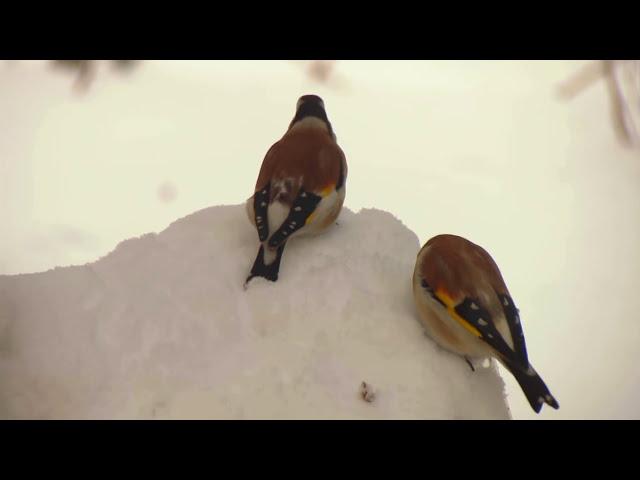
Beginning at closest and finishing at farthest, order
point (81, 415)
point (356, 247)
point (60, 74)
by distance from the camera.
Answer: point (81, 415), point (356, 247), point (60, 74)

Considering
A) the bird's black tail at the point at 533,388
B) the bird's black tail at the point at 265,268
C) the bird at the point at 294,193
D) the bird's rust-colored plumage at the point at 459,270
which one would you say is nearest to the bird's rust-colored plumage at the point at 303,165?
the bird at the point at 294,193

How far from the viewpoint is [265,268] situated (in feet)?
4.14

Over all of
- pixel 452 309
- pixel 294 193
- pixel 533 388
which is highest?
pixel 294 193

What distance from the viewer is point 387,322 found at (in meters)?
1.21

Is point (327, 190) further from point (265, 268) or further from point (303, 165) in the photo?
point (265, 268)

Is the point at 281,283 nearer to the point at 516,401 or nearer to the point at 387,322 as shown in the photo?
the point at 387,322

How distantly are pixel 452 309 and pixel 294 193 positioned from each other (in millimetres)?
456

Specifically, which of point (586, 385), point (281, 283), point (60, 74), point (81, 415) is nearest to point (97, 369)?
point (81, 415)

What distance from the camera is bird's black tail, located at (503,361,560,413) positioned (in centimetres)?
105

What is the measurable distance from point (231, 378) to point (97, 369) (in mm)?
267

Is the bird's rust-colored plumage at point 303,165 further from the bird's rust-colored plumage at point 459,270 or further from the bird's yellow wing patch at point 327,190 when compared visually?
the bird's rust-colored plumage at point 459,270

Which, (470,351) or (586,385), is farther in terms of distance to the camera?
(586,385)

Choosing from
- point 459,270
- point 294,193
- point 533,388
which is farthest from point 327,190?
point 533,388

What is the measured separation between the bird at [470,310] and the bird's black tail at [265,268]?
31 centimetres
